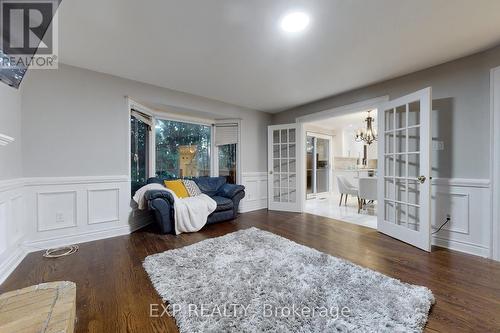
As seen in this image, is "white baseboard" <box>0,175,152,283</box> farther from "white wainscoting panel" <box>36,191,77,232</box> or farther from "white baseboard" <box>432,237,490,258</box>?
"white baseboard" <box>432,237,490,258</box>

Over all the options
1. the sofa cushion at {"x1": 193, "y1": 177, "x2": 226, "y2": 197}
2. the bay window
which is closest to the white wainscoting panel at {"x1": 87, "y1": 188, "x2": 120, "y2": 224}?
the bay window

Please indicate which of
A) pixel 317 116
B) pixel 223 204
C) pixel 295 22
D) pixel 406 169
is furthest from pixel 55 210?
pixel 406 169

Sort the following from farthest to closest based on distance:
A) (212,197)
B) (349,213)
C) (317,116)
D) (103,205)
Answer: (349,213), (317,116), (212,197), (103,205)

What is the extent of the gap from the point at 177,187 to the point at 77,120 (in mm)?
1688

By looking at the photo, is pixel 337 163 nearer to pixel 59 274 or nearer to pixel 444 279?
pixel 444 279

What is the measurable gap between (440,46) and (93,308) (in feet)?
13.3

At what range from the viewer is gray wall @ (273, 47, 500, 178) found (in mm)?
2344

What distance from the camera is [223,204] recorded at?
3.72 meters

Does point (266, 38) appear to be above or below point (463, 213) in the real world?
above

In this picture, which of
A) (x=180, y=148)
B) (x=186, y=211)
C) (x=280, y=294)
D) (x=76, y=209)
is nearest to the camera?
(x=280, y=294)

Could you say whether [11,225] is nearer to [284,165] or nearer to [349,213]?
[284,165]

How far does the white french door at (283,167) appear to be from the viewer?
4633mm

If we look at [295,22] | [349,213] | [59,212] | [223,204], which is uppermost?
[295,22]

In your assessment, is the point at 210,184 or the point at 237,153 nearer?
the point at 210,184
